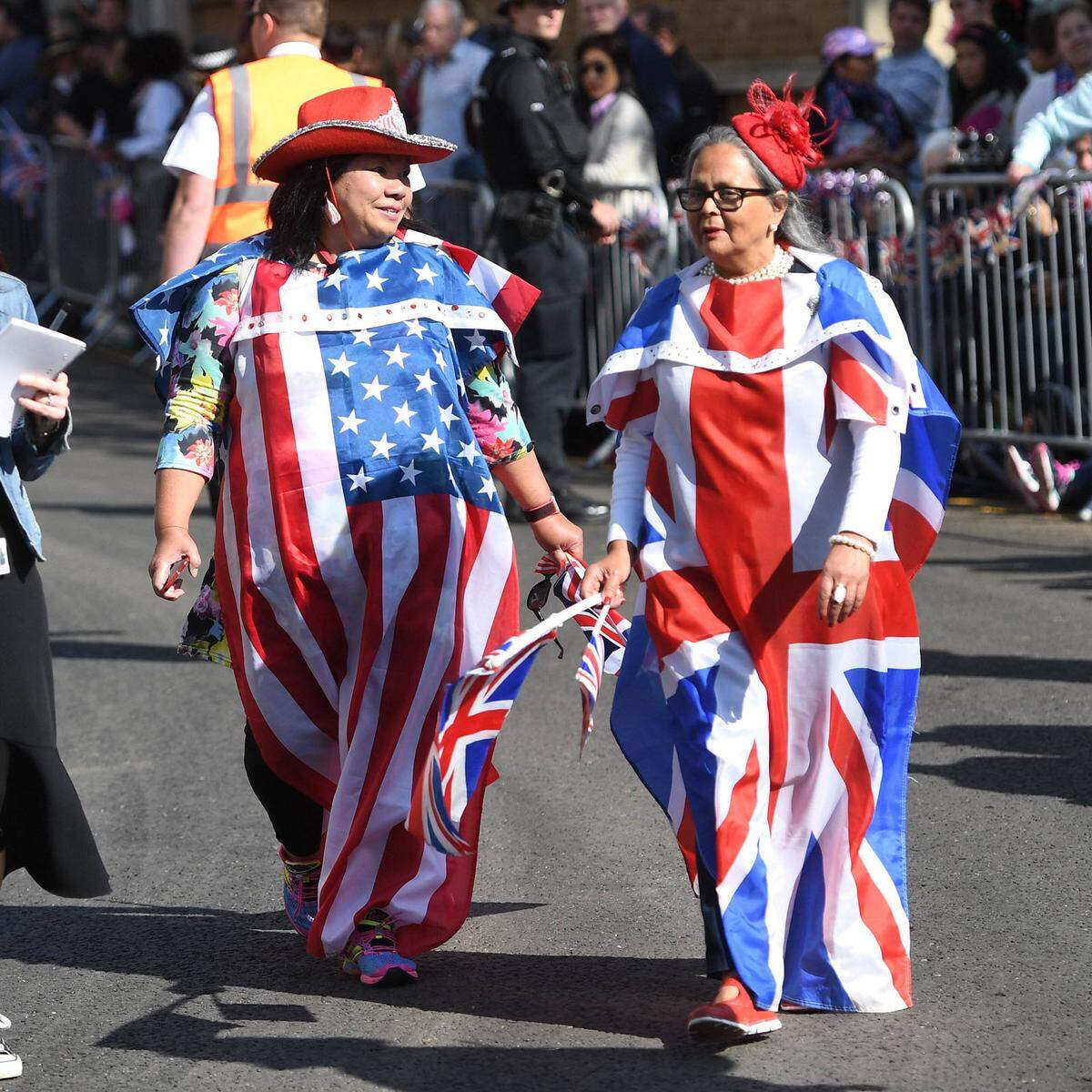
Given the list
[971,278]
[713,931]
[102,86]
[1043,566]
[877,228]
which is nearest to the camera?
[713,931]

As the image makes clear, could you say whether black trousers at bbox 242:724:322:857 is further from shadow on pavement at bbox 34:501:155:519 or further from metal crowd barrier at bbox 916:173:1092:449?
shadow on pavement at bbox 34:501:155:519

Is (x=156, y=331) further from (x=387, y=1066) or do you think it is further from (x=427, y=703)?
(x=387, y=1066)

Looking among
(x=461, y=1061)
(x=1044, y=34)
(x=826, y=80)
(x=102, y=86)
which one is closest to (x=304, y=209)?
(x=461, y=1061)

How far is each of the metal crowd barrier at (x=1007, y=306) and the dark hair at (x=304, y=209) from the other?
580 cm

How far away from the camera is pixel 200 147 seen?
245 inches

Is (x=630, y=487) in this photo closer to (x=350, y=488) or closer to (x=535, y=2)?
(x=350, y=488)

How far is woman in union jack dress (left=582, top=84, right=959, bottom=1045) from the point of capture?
13.8ft

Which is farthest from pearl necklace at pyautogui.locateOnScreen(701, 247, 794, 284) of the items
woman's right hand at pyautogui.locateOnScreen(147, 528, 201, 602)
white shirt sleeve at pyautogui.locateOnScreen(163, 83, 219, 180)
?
white shirt sleeve at pyautogui.locateOnScreen(163, 83, 219, 180)

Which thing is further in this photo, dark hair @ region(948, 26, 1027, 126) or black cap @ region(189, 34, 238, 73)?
black cap @ region(189, 34, 238, 73)

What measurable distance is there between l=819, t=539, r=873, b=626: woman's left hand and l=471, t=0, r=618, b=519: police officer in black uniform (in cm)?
572

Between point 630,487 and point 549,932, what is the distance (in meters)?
1.18

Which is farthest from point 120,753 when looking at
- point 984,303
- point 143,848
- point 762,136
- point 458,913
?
point 984,303

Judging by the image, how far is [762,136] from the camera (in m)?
4.27

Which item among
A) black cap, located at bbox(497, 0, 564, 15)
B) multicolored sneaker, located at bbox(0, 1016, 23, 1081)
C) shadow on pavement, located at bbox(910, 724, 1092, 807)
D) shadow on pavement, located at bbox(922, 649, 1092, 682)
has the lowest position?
shadow on pavement, located at bbox(922, 649, 1092, 682)
